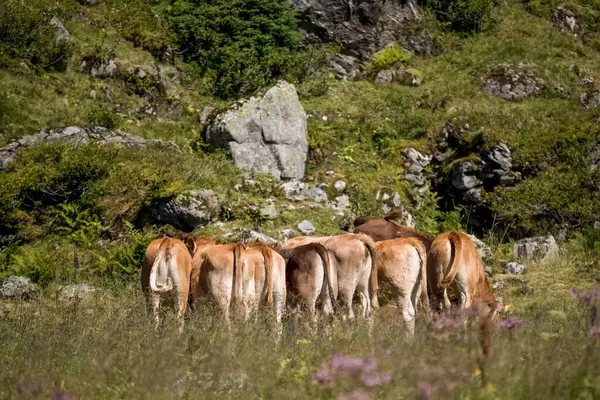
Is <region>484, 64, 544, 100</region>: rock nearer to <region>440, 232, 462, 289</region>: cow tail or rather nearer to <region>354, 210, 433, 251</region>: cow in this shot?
<region>354, 210, 433, 251</region>: cow

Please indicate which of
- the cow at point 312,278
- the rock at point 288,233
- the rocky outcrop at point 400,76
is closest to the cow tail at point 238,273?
the cow at point 312,278

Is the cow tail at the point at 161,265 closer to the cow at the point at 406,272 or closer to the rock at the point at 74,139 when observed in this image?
the cow at the point at 406,272

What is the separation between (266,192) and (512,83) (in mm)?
10799

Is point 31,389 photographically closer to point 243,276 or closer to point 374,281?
point 243,276

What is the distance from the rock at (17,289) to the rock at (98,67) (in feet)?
29.8

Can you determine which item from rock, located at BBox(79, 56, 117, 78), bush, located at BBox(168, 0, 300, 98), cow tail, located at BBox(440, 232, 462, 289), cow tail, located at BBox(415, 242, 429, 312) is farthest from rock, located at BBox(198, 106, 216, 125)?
cow tail, located at BBox(440, 232, 462, 289)

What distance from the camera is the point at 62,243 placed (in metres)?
13.8

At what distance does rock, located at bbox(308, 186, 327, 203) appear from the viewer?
16052 mm

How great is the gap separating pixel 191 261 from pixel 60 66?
11.2 meters

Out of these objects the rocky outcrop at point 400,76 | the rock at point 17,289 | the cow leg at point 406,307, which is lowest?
the rocky outcrop at point 400,76

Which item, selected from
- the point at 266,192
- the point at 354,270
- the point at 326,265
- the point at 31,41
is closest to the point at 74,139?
the point at 266,192

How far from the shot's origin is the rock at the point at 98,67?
767 inches

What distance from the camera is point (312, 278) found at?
985 cm

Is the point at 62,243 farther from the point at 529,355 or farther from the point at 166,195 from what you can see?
the point at 529,355
